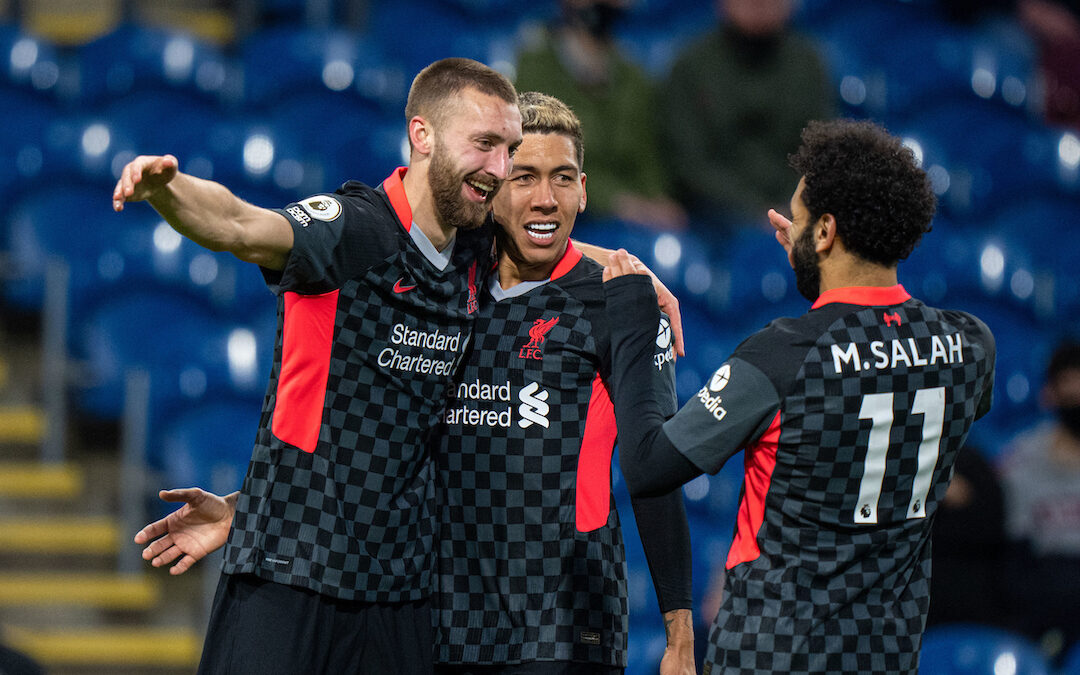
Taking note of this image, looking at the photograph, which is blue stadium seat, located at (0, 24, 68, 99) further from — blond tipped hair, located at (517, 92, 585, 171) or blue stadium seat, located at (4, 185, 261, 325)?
blond tipped hair, located at (517, 92, 585, 171)

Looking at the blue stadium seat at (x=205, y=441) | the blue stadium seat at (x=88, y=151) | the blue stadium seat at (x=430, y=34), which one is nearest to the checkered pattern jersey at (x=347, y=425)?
the blue stadium seat at (x=205, y=441)

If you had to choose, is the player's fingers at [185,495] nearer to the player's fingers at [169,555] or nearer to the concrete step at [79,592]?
the player's fingers at [169,555]

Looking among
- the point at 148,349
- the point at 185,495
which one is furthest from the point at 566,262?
the point at 148,349

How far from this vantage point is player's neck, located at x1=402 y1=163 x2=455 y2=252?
9.75 ft

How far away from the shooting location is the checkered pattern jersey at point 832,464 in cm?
250

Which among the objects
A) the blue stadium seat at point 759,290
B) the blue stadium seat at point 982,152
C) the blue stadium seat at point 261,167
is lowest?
the blue stadium seat at point 759,290

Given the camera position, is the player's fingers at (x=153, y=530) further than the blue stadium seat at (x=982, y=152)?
No

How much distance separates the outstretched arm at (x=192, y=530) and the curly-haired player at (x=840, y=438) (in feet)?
3.50

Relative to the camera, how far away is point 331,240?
8.84 ft

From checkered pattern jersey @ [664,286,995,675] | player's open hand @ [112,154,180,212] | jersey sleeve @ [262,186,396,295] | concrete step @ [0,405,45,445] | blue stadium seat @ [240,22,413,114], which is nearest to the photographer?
player's open hand @ [112,154,180,212]

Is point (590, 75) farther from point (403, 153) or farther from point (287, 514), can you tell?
point (287, 514)

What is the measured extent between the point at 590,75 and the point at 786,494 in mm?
4185

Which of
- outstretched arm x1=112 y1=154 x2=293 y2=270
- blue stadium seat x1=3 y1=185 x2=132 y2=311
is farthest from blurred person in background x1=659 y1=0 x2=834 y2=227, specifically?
outstretched arm x1=112 y1=154 x2=293 y2=270

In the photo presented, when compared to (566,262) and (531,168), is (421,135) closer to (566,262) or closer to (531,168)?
(531,168)
